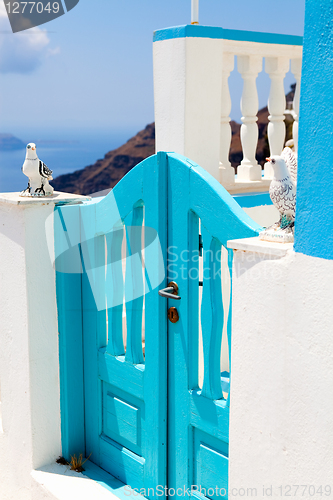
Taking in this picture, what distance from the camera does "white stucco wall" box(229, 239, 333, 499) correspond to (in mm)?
1770

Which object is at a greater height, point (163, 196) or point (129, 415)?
point (163, 196)

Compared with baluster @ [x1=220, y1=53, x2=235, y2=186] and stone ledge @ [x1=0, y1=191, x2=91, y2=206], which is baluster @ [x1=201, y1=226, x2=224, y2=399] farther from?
baluster @ [x1=220, y1=53, x2=235, y2=186]

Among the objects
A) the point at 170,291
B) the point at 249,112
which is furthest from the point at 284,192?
the point at 249,112

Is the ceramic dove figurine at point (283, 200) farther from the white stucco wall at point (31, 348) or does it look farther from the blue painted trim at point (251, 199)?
the blue painted trim at point (251, 199)

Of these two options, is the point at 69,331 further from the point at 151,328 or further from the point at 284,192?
the point at 284,192

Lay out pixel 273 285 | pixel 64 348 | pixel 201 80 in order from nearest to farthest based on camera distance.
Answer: pixel 273 285
pixel 64 348
pixel 201 80

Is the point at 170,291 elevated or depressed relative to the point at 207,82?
depressed

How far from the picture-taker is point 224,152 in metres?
4.26

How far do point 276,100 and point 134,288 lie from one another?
2.41 metres

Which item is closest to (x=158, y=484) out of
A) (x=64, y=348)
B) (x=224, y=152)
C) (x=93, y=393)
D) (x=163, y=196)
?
(x=93, y=393)

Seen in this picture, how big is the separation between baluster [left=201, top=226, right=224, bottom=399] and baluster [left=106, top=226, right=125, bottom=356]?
65 cm

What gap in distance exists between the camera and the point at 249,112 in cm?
433

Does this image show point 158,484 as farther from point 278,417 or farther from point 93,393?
point 278,417

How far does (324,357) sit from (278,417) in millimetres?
327
